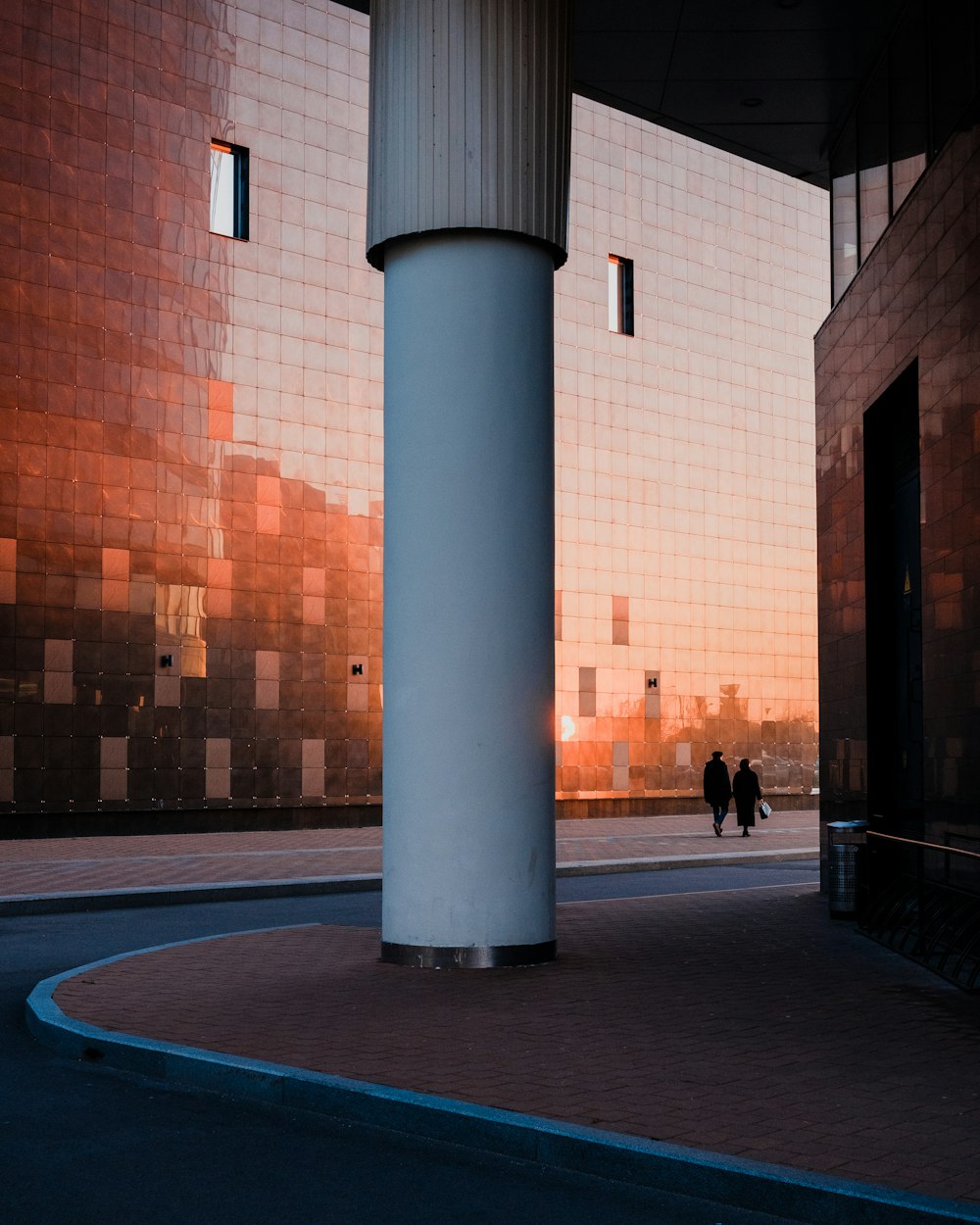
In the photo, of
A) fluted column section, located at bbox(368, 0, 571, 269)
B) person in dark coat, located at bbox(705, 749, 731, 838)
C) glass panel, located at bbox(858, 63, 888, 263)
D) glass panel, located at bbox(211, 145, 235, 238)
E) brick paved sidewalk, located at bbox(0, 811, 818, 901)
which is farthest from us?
glass panel, located at bbox(211, 145, 235, 238)

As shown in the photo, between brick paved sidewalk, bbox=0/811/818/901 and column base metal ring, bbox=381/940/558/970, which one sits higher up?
column base metal ring, bbox=381/940/558/970

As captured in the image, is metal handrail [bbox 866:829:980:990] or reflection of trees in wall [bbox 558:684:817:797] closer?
metal handrail [bbox 866:829:980:990]

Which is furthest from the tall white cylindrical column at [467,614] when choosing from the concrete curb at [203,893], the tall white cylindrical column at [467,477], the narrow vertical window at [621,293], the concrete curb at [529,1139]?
the narrow vertical window at [621,293]

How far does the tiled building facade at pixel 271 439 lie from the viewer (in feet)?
97.0

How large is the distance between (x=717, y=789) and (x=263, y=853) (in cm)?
984

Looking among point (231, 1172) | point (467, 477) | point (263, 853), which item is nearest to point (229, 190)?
point (263, 853)

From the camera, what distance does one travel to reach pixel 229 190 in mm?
32969

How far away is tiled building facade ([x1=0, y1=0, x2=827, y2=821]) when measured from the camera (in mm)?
29562

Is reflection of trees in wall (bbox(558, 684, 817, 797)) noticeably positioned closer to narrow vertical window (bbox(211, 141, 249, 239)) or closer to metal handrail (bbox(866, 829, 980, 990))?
narrow vertical window (bbox(211, 141, 249, 239))

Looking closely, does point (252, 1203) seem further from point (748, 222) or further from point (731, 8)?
point (748, 222)

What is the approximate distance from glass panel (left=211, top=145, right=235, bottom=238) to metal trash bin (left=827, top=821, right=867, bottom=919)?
2264 centimetres

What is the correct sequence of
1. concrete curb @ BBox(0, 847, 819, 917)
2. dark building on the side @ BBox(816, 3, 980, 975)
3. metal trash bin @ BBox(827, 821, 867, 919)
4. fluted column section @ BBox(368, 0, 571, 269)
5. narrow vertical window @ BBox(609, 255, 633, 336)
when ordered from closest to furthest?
fluted column section @ BBox(368, 0, 571, 269) < dark building on the side @ BBox(816, 3, 980, 975) < metal trash bin @ BBox(827, 821, 867, 919) < concrete curb @ BBox(0, 847, 819, 917) < narrow vertical window @ BBox(609, 255, 633, 336)

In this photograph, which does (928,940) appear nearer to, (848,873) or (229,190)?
(848,873)

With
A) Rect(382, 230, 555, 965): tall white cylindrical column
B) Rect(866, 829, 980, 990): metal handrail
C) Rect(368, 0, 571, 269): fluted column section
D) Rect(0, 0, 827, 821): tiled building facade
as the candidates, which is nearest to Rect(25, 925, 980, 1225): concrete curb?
Rect(382, 230, 555, 965): tall white cylindrical column
